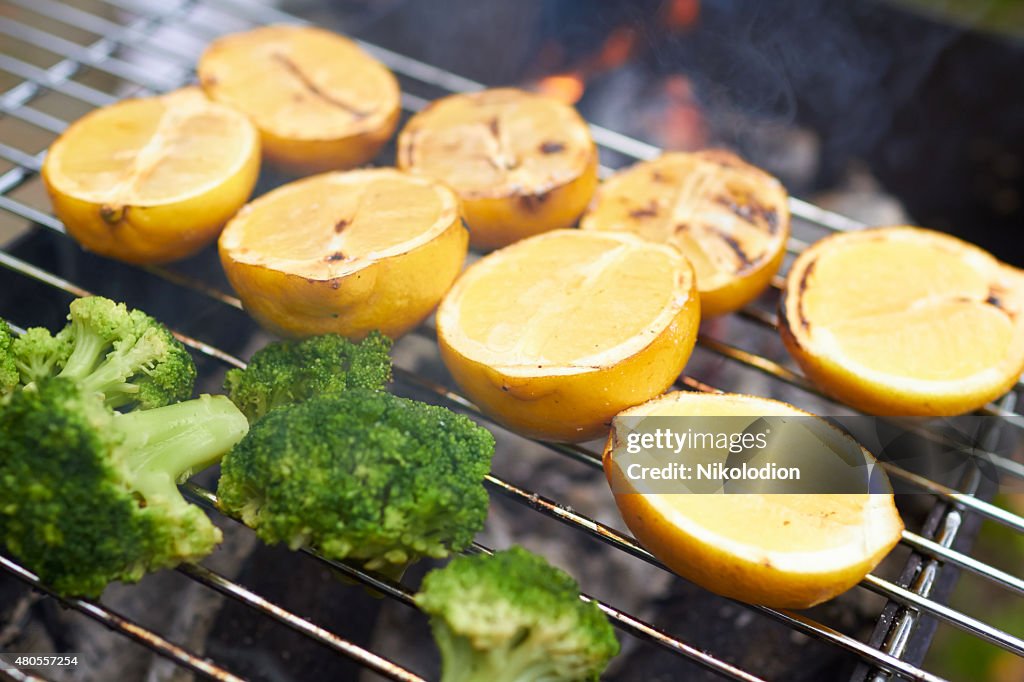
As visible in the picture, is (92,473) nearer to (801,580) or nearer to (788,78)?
(801,580)

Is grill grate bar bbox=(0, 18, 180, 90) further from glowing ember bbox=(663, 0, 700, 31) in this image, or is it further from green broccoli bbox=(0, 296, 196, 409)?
glowing ember bbox=(663, 0, 700, 31)

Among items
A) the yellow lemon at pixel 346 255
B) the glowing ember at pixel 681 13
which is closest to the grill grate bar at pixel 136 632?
the yellow lemon at pixel 346 255

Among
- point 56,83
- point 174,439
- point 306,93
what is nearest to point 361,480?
point 174,439

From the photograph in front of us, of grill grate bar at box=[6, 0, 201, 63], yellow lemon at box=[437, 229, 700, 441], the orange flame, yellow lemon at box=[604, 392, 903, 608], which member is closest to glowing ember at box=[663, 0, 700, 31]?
the orange flame

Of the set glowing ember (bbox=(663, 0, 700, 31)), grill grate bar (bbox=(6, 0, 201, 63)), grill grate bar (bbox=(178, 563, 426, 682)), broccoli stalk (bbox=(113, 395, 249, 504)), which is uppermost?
glowing ember (bbox=(663, 0, 700, 31))

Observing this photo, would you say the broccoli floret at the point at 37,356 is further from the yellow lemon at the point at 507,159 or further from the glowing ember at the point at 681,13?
the glowing ember at the point at 681,13
